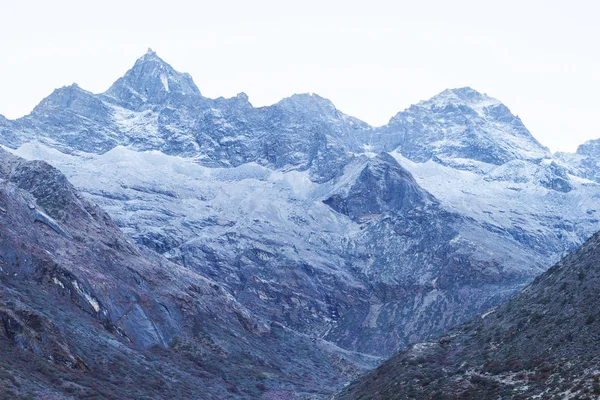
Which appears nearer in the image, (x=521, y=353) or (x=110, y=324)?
(x=521, y=353)

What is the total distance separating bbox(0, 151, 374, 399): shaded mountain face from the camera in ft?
343

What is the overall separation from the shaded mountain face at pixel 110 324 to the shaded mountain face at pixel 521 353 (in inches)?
1530

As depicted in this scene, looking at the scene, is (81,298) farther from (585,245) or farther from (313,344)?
(585,245)

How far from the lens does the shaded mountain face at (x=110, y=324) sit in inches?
4122

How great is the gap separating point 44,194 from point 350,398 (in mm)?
105465

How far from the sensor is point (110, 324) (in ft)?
451

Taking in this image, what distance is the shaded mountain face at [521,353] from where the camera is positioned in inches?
2813

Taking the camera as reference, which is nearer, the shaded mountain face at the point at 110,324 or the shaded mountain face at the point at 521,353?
the shaded mountain face at the point at 521,353

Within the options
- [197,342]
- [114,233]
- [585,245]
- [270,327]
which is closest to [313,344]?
[270,327]

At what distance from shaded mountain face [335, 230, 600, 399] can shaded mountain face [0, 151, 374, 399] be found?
3886cm

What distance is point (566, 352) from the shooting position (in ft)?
247

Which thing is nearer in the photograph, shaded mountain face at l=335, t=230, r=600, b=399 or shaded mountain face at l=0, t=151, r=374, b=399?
shaded mountain face at l=335, t=230, r=600, b=399

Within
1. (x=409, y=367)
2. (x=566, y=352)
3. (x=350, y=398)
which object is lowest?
(x=350, y=398)

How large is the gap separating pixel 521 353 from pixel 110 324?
274 feet
